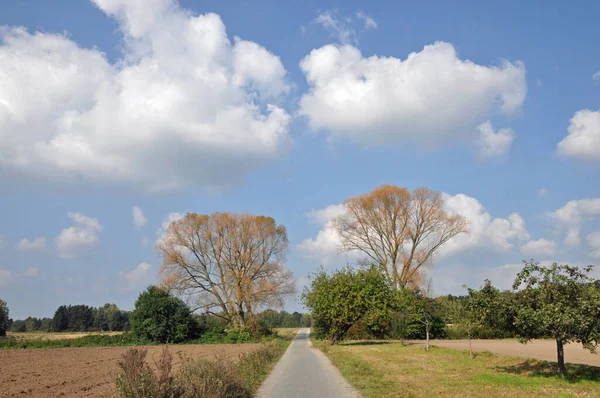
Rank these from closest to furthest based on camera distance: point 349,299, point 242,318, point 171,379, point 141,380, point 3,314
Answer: point 141,380 < point 171,379 < point 349,299 < point 242,318 < point 3,314

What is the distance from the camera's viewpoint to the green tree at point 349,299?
41625mm

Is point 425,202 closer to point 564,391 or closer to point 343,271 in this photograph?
point 343,271

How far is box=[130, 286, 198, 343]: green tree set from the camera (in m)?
52.3

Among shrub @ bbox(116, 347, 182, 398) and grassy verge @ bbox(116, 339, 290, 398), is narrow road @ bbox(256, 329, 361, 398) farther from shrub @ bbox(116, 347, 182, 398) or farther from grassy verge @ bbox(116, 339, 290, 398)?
shrub @ bbox(116, 347, 182, 398)

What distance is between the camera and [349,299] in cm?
4169

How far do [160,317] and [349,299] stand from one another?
24133mm

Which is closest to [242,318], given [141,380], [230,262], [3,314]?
[230,262]

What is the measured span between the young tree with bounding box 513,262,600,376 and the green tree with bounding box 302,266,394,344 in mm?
25949

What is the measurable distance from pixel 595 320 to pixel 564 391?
112 inches

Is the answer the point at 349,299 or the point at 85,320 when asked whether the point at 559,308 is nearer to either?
the point at 349,299

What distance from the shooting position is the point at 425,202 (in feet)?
147

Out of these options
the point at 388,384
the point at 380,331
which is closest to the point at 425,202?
the point at 380,331

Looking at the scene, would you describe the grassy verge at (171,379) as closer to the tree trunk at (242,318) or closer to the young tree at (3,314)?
the tree trunk at (242,318)

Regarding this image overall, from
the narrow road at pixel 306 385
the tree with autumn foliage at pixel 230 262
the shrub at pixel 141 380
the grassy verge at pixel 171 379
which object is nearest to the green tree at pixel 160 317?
the tree with autumn foliage at pixel 230 262
